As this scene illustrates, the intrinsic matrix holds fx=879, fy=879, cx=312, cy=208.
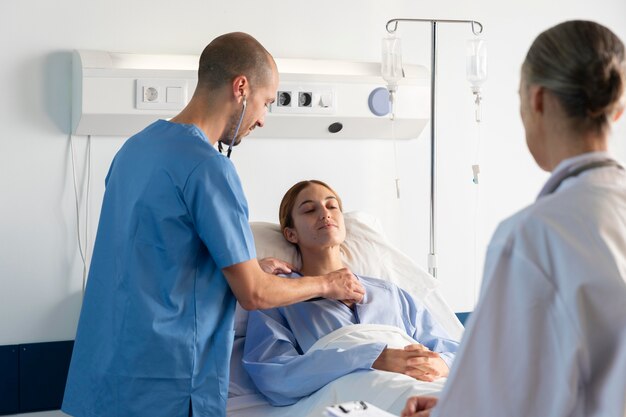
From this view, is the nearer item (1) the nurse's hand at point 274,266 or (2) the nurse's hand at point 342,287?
(2) the nurse's hand at point 342,287

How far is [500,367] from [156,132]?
1.24 m

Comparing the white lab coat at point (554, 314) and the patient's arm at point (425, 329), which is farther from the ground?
the white lab coat at point (554, 314)

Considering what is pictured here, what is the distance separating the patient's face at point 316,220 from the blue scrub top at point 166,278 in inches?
28.2

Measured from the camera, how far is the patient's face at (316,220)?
2.92 m

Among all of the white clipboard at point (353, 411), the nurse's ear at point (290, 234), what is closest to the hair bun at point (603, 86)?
the white clipboard at point (353, 411)

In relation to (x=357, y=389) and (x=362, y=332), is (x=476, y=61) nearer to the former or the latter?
(x=362, y=332)

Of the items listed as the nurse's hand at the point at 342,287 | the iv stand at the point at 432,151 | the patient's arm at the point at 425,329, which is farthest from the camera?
the iv stand at the point at 432,151

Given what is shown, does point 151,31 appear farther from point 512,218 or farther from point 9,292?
point 512,218

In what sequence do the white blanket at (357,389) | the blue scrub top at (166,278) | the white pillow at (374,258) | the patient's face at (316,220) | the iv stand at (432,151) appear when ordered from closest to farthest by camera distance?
the blue scrub top at (166,278)
the white blanket at (357,389)
the patient's face at (316,220)
the white pillow at (374,258)
the iv stand at (432,151)

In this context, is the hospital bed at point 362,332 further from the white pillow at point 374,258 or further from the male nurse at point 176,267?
the male nurse at point 176,267

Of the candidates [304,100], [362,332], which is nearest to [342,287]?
[362,332]

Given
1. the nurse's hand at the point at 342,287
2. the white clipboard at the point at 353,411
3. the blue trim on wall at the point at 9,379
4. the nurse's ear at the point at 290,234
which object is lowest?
the blue trim on wall at the point at 9,379

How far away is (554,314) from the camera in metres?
1.19

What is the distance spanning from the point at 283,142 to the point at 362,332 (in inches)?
38.1
